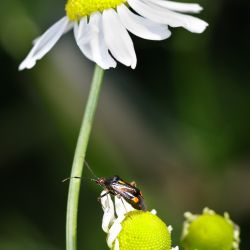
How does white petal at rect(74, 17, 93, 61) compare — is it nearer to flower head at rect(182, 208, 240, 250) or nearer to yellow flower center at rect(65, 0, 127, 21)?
yellow flower center at rect(65, 0, 127, 21)

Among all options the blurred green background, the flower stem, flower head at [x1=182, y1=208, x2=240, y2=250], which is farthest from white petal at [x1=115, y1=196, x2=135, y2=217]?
the blurred green background

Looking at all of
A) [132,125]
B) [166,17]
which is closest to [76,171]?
[166,17]

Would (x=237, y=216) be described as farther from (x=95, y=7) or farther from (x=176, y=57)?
(x=95, y=7)

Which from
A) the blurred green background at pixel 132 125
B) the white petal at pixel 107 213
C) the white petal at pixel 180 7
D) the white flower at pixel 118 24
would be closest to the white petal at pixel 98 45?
the white flower at pixel 118 24

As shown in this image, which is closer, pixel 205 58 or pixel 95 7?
pixel 95 7

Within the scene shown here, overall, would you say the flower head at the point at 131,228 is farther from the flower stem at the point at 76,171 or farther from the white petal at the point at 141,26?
the white petal at the point at 141,26

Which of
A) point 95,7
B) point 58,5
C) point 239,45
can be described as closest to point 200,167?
point 239,45

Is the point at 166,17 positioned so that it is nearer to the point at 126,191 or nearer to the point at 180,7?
the point at 180,7
